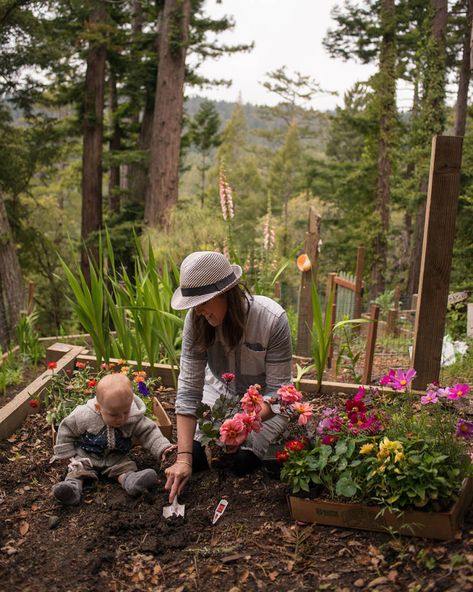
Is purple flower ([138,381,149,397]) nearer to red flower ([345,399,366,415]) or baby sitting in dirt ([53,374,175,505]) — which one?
baby sitting in dirt ([53,374,175,505])

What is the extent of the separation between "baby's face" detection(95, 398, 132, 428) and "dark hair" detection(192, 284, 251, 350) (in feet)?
1.37

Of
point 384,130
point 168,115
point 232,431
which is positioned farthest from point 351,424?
point 384,130

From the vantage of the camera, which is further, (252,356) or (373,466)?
(252,356)

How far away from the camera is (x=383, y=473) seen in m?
1.90

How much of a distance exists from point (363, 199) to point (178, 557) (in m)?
16.1

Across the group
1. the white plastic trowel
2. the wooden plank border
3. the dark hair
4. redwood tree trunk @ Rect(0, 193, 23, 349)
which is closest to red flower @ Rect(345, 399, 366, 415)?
Result: the dark hair

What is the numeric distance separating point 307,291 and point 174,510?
10.9 ft

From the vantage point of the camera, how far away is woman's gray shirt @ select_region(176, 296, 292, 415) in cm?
243

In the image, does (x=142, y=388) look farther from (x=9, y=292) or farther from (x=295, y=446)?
(x=9, y=292)

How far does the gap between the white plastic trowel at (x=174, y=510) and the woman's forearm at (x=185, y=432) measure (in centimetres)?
22


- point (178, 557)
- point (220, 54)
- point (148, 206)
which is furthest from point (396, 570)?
point (220, 54)

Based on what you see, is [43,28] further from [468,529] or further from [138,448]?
[468,529]

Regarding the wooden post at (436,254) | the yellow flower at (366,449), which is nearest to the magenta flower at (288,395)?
the yellow flower at (366,449)

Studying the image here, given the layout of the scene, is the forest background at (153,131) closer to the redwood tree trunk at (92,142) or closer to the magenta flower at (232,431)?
the redwood tree trunk at (92,142)
